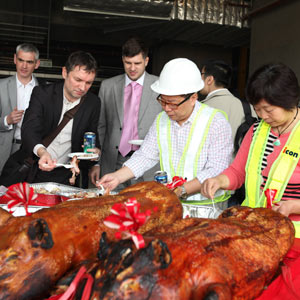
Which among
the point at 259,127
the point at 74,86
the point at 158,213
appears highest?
the point at 74,86

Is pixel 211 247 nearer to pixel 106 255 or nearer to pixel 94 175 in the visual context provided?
pixel 106 255

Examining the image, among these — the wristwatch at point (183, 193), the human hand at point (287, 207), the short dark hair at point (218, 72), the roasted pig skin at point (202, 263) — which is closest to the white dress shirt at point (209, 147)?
the wristwatch at point (183, 193)

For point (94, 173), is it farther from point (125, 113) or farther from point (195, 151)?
point (195, 151)

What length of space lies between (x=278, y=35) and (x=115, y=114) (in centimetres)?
479

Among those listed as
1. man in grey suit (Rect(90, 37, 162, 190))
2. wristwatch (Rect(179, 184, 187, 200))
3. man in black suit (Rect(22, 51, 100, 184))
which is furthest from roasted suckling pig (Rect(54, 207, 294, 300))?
man in grey suit (Rect(90, 37, 162, 190))

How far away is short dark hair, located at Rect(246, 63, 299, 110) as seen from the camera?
68.4 inches

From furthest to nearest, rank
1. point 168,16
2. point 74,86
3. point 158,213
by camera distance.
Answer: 1. point 168,16
2. point 74,86
3. point 158,213

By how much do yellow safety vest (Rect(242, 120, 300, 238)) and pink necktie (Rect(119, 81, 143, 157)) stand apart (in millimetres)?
1830

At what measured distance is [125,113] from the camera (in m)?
3.81

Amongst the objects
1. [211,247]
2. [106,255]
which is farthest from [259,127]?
[106,255]

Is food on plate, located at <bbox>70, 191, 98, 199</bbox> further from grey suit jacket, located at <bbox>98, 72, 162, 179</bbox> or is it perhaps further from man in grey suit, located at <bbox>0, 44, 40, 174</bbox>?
man in grey suit, located at <bbox>0, 44, 40, 174</bbox>

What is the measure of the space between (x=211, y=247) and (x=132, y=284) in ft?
0.79

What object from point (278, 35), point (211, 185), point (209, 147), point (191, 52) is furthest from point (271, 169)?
point (191, 52)

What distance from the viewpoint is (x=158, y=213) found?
130 centimetres
